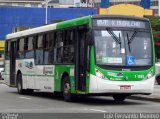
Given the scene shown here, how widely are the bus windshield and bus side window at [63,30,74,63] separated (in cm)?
160

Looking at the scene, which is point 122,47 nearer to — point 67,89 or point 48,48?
point 67,89

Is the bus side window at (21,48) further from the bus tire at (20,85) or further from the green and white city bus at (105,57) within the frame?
the green and white city bus at (105,57)

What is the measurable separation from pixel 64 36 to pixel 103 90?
342cm

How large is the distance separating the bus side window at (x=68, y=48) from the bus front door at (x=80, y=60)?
531 mm

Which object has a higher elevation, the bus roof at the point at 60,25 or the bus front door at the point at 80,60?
the bus roof at the point at 60,25

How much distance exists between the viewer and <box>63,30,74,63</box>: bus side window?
20.5 meters

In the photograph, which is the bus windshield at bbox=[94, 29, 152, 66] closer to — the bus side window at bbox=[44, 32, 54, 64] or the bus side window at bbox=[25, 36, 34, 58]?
the bus side window at bbox=[44, 32, 54, 64]

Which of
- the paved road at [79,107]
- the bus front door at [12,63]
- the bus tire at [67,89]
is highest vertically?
the bus front door at [12,63]

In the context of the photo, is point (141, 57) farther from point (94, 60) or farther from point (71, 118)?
point (71, 118)

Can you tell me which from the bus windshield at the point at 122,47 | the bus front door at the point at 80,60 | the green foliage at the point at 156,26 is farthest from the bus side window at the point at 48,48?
the green foliage at the point at 156,26

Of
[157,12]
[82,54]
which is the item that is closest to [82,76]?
[82,54]

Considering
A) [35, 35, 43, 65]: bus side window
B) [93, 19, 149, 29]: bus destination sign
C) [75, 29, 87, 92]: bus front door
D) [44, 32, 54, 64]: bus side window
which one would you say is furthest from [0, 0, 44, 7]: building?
[93, 19, 149, 29]: bus destination sign

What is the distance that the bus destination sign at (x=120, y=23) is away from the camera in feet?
63.9

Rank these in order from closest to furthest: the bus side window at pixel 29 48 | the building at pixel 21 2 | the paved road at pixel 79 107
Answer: the paved road at pixel 79 107 → the bus side window at pixel 29 48 → the building at pixel 21 2
